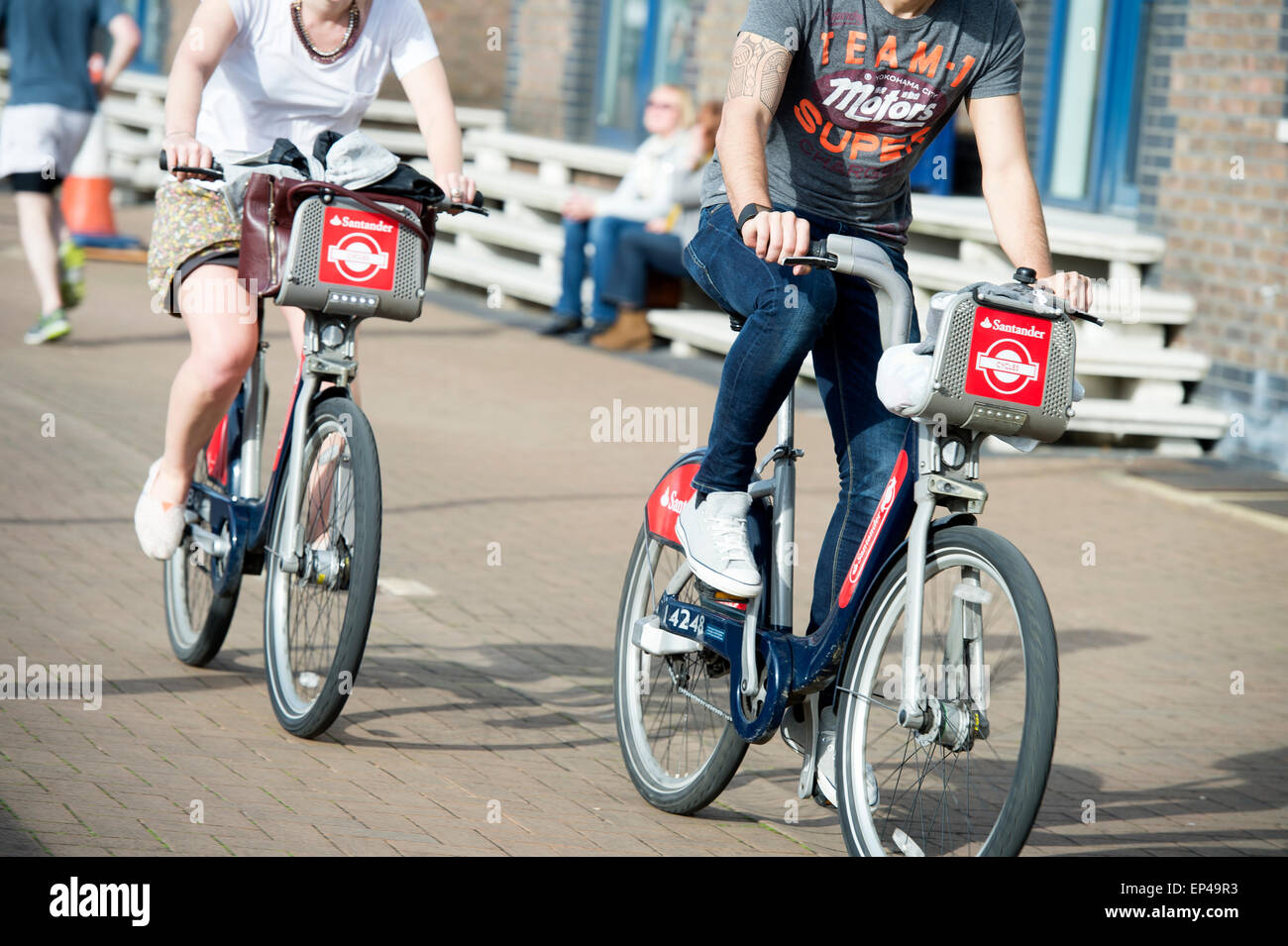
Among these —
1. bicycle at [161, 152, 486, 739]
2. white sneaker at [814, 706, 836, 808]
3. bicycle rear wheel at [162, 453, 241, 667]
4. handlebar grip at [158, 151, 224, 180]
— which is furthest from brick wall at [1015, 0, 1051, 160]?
white sneaker at [814, 706, 836, 808]

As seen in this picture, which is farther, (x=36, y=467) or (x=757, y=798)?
(x=36, y=467)

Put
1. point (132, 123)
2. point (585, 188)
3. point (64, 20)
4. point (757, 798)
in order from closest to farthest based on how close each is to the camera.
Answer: point (757, 798), point (64, 20), point (585, 188), point (132, 123)

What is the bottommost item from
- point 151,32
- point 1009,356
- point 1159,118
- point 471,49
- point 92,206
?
point 92,206

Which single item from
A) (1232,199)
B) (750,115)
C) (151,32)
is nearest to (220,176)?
(750,115)

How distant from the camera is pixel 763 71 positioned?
3666 millimetres

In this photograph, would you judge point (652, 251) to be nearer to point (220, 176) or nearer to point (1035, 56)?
point (1035, 56)

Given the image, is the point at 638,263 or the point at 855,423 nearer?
the point at 855,423

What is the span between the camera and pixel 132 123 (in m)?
21.0

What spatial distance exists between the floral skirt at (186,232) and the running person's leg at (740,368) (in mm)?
1356

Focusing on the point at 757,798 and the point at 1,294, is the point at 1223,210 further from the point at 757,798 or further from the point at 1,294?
the point at 1,294

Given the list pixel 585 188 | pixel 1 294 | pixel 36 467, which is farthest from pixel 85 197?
pixel 36 467

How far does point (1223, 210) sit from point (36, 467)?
6210 millimetres

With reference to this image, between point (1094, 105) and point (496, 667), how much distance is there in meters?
7.12

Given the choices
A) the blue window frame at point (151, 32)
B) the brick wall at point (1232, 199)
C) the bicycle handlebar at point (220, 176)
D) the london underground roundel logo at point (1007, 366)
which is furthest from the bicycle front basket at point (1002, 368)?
the blue window frame at point (151, 32)
